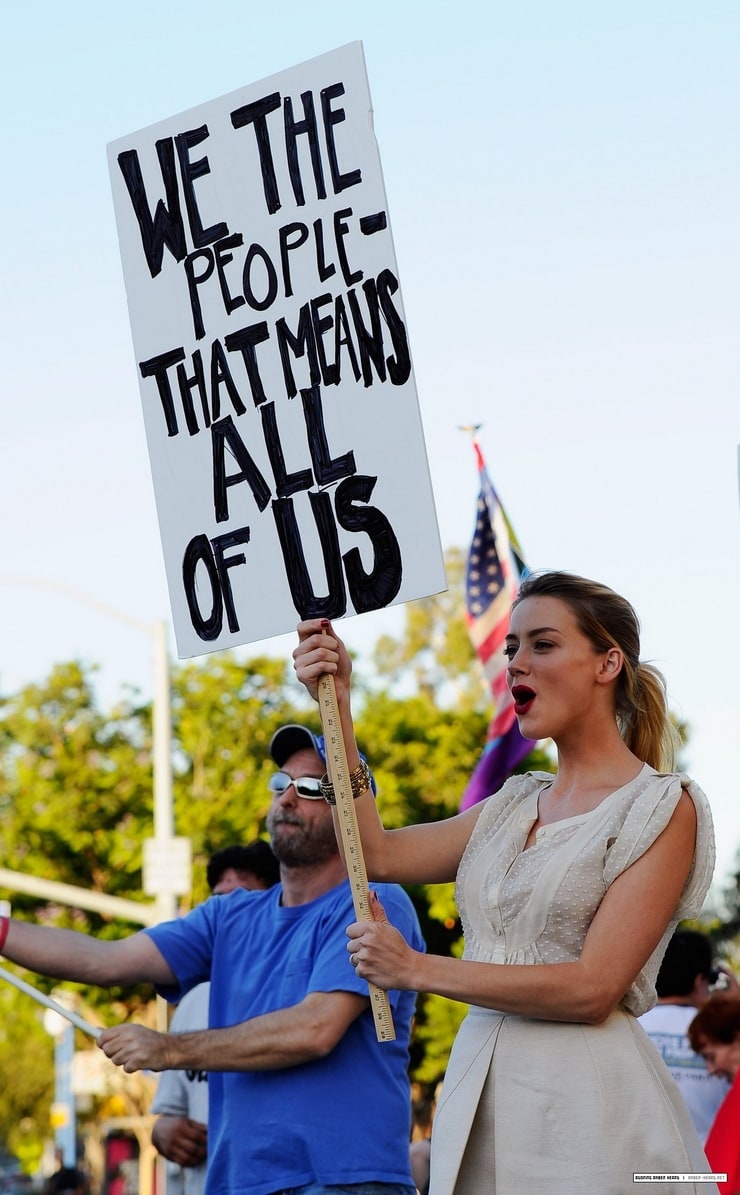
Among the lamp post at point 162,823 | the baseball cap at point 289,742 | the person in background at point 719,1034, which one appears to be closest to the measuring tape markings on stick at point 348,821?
the baseball cap at point 289,742

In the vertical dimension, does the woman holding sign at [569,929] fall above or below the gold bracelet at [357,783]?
below

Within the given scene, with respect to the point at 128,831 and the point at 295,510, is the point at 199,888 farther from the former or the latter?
the point at 295,510

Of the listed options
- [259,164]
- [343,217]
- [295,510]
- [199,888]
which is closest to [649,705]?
[295,510]

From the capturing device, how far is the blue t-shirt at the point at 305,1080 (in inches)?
173

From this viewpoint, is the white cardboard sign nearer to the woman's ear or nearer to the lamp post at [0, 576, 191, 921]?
the woman's ear

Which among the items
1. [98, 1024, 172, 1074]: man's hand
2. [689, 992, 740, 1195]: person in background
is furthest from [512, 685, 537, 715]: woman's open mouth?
[689, 992, 740, 1195]: person in background

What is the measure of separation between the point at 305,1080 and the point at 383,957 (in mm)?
1420

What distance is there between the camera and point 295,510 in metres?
3.99

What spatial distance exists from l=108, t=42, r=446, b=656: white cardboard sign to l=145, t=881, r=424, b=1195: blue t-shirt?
1.06m

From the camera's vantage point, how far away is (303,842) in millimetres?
4844

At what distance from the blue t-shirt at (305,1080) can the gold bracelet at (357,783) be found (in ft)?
2.75

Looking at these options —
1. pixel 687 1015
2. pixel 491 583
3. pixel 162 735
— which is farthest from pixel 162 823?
pixel 687 1015

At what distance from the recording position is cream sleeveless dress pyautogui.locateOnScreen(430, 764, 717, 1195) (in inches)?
124

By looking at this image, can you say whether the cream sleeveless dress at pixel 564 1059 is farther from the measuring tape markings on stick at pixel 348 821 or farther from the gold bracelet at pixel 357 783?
the gold bracelet at pixel 357 783
